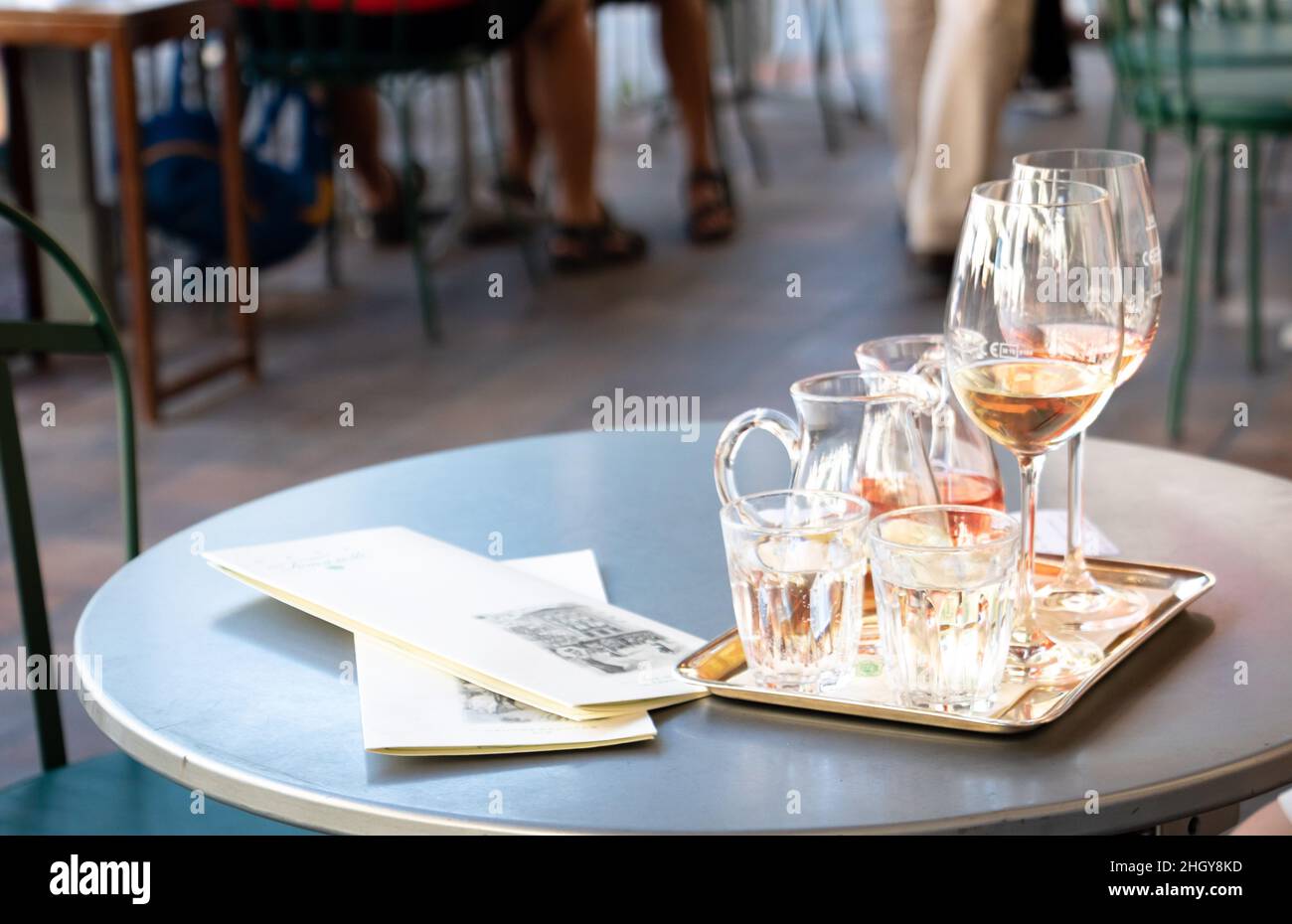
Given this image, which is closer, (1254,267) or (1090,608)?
(1090,608)

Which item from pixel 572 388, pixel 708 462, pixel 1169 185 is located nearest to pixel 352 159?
pixel 572 388

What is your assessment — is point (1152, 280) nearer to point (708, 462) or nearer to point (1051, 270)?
point (1051, 270)

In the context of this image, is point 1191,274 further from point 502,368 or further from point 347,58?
point 347,58

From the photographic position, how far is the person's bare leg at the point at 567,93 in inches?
142

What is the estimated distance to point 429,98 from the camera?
529 centimetres

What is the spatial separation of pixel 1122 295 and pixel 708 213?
339 centimetres

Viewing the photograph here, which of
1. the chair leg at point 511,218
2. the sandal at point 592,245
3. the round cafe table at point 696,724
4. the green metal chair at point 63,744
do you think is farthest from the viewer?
the sandal at point 592,245

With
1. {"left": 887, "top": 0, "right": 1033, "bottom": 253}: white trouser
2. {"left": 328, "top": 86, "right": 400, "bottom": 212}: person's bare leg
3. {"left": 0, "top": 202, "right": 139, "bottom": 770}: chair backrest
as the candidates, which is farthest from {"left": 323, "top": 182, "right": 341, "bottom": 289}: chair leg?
{"left": 0, "top": 202, "right": 139, "bottom": 770}: chair backrest

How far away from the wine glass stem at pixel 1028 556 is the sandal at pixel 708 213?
333cm

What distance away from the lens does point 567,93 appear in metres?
3.66

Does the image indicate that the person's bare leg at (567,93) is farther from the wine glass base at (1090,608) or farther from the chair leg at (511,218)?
the wine glass base at (1090,608)

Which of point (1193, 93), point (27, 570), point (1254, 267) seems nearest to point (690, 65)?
point (1254, 267)

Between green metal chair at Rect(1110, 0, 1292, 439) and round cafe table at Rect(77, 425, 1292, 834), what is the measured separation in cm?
157

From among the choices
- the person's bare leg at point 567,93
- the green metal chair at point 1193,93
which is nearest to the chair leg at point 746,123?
the person's bare leg at point 567,93
